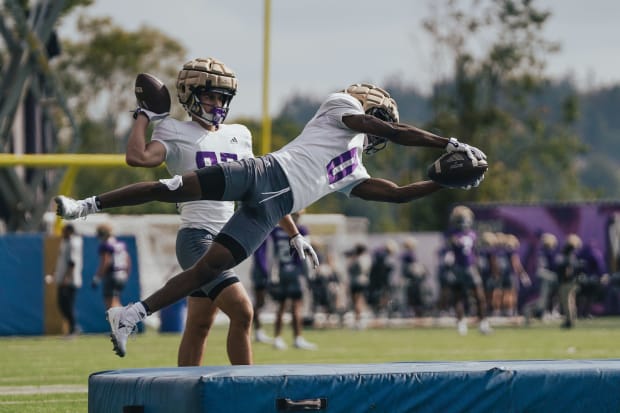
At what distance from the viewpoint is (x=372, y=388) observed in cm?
608

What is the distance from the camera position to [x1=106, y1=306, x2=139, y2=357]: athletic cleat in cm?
689

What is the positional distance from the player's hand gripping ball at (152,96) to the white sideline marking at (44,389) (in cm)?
285

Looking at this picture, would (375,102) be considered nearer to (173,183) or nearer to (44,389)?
(173,183)

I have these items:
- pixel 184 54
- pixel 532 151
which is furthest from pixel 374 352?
pixel 184 54

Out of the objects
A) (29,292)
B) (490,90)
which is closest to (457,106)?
(490,90)

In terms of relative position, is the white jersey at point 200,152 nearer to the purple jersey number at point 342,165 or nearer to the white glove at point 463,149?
the purple jersey number at point 342,165

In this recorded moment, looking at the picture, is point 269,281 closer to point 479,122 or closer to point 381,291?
point 381,291

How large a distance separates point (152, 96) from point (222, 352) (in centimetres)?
728

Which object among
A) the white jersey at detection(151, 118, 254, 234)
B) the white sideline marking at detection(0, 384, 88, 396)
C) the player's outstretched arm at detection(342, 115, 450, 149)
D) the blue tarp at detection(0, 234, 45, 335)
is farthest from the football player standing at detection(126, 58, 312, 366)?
the blue tarp at detection(0, 234, 45, 335)

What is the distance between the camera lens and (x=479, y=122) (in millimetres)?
42906

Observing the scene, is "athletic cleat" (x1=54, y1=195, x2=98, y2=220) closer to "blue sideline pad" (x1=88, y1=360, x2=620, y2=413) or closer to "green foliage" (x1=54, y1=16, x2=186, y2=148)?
"blue sideline pad" (x1=88, y1=360, x2=620, y2=413)

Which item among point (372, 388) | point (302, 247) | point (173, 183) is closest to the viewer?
point (372, 388)

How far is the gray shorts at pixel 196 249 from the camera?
7.35 meters

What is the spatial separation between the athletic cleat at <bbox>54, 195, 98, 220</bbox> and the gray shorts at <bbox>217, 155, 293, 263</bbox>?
2.29 ft
